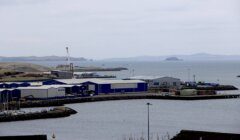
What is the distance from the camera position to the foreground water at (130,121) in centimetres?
1374

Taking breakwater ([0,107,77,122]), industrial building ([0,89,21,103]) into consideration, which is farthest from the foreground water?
industrial building ([0,89,21,103])

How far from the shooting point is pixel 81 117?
17109 mm

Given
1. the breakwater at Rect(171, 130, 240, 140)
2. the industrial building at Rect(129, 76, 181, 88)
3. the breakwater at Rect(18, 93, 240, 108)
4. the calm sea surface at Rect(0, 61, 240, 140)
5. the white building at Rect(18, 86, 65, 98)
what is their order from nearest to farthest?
the breakwater at Rect(171, 130, 240, 140) < the calm sea surface at Rect(0, 61, 240, 140) < the breakwater at Rect(18, 93, 240, 108) < the white building at Rect(18, 86, 65, 98) < the industrial building at Rect(129, 76, 181, 88)

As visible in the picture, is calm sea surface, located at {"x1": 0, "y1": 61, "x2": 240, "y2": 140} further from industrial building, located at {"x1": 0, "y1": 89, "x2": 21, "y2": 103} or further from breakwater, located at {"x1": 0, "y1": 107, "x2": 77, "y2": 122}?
industrial building, located at {"x1": 0, "y1": 89, "x2": 21, "y2": 103}

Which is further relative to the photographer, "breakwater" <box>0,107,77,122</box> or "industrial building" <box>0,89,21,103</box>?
"industrial building" <box>0,89,21,103</box>

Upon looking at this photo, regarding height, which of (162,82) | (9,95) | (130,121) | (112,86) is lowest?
(130,121)

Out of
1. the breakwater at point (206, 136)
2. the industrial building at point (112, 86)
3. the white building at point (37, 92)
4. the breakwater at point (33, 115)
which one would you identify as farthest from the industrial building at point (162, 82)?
the breakwater at point (206, 136)

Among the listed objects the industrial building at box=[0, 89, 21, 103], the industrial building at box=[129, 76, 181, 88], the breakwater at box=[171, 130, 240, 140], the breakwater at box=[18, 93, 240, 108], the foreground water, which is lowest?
the foreground water

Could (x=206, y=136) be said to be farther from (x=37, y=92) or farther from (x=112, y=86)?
(x=112, y=86)

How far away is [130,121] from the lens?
52.5 ft

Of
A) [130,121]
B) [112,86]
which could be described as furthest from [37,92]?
[130,121]

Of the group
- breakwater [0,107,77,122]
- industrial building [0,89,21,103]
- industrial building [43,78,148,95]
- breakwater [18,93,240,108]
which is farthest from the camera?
industrial building [43,78,148,95]

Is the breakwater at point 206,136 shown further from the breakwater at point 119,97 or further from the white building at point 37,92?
the white building at point 37,92

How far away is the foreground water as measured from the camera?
1374 centimetres
